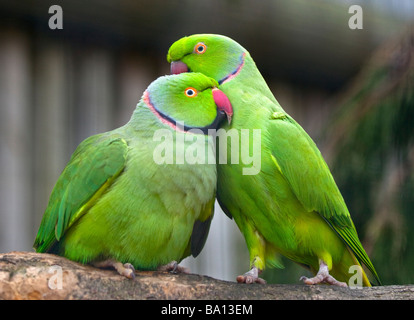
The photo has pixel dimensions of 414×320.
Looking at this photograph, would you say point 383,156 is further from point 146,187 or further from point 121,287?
point 121,287

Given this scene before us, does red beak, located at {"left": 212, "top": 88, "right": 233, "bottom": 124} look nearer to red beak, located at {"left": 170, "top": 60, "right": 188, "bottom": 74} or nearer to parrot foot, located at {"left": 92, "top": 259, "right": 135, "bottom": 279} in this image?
red beak, located at {"left": 170, "top": 60, "right": 188, "bottom": 74}

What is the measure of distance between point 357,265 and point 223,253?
3.81ft

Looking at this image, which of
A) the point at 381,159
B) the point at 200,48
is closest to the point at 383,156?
the point at 381,159

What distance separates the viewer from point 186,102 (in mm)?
1763

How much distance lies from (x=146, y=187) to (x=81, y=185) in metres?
0.19

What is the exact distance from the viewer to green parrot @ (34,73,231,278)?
1647 millimetres

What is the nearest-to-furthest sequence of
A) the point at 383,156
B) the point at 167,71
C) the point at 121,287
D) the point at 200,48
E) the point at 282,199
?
the point at 121,287 < the point at 282,199 < the point at 200,48 < the point at 383,156 < the point at 167,71

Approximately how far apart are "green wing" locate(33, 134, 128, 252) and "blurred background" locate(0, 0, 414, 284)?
953 mm

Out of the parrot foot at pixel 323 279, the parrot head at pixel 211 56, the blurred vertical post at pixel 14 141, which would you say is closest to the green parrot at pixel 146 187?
the parrot head at pixel 211 56

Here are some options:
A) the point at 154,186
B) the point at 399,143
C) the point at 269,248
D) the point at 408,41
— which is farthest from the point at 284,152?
the point at 408,41

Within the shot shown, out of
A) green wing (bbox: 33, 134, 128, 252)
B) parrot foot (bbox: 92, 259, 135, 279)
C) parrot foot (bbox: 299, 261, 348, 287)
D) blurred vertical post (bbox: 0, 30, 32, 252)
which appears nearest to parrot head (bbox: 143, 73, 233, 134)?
green wing (bbox: 33, 134, 128, 252)

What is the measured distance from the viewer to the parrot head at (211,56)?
194cm

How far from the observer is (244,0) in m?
2.69
